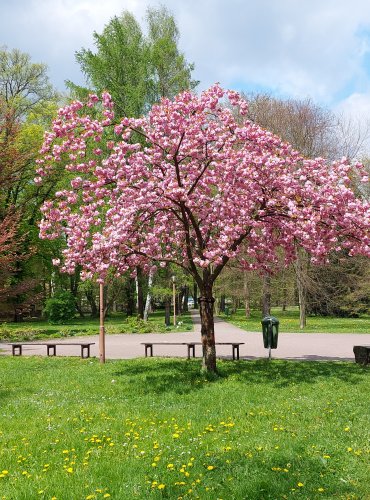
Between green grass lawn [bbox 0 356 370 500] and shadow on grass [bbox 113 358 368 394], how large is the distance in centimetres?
6

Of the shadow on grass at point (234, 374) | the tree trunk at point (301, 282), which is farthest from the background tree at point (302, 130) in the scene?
the shadow on grass at point (234, 374)

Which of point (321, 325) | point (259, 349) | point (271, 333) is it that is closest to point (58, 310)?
point (321, 325)

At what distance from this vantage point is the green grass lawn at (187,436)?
5.11m

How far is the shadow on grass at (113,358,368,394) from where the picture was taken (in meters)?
10.9

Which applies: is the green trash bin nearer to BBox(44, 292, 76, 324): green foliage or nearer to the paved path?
the paved path

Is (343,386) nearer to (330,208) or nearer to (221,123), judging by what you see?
(330,208)

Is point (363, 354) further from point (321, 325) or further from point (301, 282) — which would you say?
point (321, 325)

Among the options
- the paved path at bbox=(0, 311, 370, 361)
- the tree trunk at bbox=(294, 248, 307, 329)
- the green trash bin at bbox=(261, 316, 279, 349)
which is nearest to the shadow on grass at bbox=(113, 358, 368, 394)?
the green trash bin at bbox=(261, 316, 279, 349)

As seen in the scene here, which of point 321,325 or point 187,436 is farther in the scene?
point 321,325

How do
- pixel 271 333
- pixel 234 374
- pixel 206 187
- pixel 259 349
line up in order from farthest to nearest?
1. pixel 259 349
2. pixel 271 333
3. pixel 206 187
4. pixel 234 374

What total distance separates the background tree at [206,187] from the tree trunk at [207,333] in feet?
0.09

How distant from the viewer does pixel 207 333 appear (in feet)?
39.7

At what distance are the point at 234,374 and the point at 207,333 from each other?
1182 mm

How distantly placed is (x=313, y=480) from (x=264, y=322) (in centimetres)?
930
